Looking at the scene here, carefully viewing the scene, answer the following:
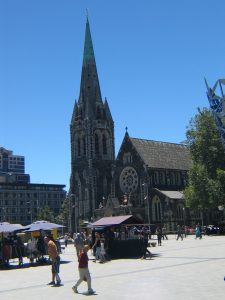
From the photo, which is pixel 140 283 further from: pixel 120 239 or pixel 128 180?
pixel 128 180

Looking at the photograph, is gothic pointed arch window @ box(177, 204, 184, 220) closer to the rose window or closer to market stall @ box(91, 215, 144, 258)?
the rose window

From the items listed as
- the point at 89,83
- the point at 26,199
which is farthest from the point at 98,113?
the point at 26,199

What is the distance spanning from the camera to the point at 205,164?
55.9m

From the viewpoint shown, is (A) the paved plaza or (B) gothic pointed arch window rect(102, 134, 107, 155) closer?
(A) the paved plaza

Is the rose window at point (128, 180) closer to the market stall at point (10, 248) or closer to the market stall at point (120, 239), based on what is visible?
the market stall at point (120, 239)

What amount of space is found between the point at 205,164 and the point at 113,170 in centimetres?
2492

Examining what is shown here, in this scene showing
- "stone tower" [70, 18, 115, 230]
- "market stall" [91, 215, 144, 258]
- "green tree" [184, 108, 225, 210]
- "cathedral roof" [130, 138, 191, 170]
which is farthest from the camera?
"stone tower" [70, 18, 115, 230]

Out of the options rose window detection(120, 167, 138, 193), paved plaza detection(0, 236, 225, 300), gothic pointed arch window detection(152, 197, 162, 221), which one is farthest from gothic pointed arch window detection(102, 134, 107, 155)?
paved plaza detection(0, 236, 225, 300)

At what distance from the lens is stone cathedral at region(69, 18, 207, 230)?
6962 centimetres

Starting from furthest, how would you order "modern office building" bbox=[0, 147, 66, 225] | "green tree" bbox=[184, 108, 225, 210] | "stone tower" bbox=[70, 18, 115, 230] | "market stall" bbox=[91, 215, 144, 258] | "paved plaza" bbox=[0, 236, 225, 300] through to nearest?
"modern office building" bbox=[0, 147, 66, 225], "stone tower" bbox=[70, 18, 115, 230], "green tree" bbox=[184, 108, 225, 210], "market stall" bbox=[91, 215, 144, 258], "paved plaza" bbox=[0, 236, 225, 300]

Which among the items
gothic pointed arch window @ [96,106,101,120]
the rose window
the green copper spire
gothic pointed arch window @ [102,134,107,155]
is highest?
the green copper spire

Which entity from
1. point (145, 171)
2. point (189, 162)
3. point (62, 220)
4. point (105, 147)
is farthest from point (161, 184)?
point (62, 220)

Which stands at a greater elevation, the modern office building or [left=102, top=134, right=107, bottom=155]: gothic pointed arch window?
[left=102, top=134, right=107, bottom=155]: gothic pointed arch window

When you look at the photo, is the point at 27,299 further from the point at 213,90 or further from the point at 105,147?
the point at 105,147
